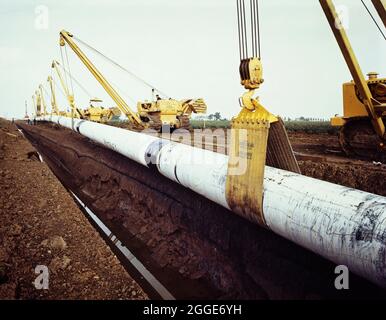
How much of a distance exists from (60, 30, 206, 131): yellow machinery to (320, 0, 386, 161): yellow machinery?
988 cm

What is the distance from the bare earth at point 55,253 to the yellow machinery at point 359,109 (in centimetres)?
574

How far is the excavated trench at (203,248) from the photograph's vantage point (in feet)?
9.36

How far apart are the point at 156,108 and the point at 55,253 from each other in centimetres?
1520

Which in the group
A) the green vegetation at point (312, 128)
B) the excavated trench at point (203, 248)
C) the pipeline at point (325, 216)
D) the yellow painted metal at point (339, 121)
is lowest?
the excavated trench at point (203, 248)

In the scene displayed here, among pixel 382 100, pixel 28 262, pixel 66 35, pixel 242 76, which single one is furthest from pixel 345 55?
pixel 66 35

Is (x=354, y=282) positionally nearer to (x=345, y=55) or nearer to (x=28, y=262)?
(x=28, y=262)

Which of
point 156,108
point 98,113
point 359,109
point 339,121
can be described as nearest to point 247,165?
point 359,109

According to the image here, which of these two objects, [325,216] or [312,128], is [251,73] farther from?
[312,128]

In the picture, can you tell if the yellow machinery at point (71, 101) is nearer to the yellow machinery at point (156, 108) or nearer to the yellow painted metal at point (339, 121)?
the yellow machinery at point (156, 108)

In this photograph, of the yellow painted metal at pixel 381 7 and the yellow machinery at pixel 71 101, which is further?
the yellow machinery at pixel 71 101

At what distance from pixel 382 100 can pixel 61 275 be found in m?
7.95

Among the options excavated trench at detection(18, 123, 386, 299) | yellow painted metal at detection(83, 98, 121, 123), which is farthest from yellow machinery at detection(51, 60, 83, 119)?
excavated trench at detection(18, 123, 386, 299)

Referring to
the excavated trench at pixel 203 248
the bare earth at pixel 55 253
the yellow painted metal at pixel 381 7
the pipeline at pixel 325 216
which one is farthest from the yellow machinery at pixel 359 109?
the bare earth at pixel 55 253

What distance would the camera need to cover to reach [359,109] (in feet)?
25.5
